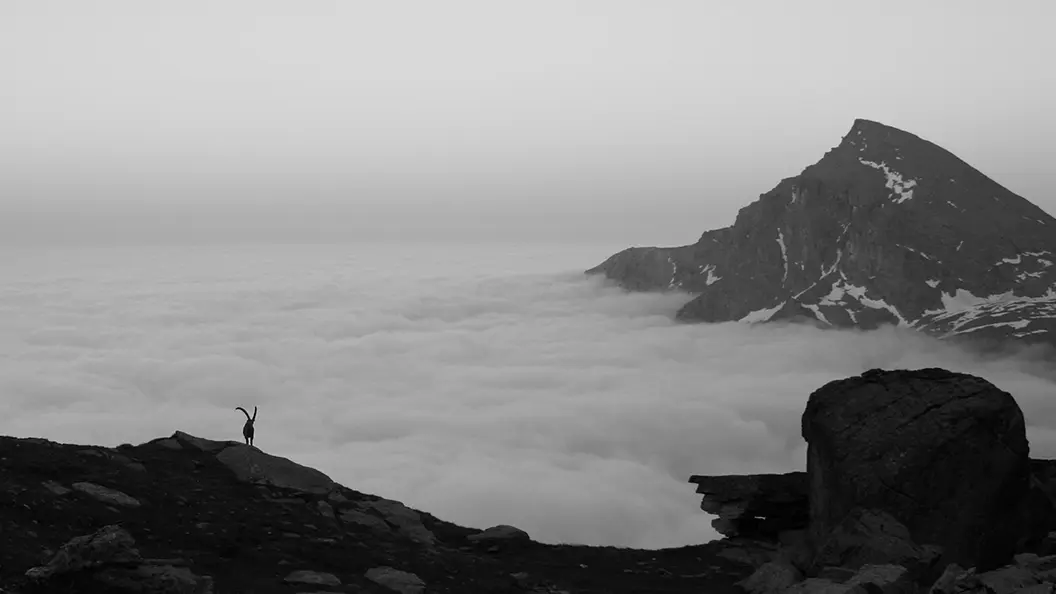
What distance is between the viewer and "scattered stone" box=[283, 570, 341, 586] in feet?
75.0

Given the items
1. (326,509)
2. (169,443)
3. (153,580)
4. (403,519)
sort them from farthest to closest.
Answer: (169,443)
(403,519)
(326,509)
(153,580)

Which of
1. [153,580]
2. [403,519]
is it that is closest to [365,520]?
[403,519]

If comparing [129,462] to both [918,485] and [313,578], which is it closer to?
[313,578]

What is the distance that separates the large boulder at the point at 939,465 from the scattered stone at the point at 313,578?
62.3 ft

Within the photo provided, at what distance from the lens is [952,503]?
29.1 m

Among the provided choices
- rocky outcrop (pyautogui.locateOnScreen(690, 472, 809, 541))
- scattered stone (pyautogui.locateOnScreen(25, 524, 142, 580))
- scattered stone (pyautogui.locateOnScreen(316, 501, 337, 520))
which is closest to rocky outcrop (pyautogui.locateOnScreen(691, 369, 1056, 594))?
rocky outcrop (pyautogui.locateOnScreen(690, 472, 809, 541))

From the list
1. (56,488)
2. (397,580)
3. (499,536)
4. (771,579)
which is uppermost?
(56,488)

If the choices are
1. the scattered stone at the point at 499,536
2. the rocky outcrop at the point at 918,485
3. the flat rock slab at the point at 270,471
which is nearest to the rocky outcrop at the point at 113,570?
the flat rock slab at the point at 270,471

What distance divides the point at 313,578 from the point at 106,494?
897cm

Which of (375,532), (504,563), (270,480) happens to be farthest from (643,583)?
(270,480)

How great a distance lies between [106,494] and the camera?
26.6 meters

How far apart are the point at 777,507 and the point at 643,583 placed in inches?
413

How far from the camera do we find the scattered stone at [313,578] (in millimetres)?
22859

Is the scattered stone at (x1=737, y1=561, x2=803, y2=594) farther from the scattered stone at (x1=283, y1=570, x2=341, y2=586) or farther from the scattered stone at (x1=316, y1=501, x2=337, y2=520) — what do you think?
the scattered stone at (x1=316, y1=501, x2=337, y2=520)
